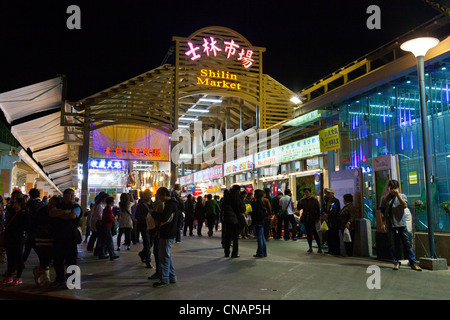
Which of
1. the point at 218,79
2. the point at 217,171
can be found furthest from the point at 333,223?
the point at 217,171

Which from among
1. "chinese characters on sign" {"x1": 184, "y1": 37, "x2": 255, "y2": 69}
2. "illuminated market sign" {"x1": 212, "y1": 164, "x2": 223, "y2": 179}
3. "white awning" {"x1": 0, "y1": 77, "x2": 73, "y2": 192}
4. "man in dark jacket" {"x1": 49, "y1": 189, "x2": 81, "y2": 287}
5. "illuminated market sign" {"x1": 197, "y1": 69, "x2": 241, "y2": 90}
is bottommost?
"man in dark jacket" {"x1": 49, "y1": 189, "x2": 81, "y2": 287}

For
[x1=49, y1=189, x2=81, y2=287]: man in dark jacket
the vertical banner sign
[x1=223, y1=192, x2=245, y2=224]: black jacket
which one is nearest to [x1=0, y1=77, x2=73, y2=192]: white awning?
[x1=49, y1=189, x2=81, y2=287]: man in dark jacket

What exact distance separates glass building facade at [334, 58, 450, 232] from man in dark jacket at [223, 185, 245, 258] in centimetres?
368

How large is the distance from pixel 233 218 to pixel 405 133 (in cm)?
498

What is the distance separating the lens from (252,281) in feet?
22.5

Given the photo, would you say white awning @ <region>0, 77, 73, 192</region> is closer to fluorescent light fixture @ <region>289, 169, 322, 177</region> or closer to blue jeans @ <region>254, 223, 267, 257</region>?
blue jeans @ <region>254, 223, 267, 257</region>

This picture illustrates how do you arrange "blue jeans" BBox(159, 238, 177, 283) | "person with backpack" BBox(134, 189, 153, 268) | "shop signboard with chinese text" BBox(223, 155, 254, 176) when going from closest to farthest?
"blue jeans" BBox(159, 238, 177, 283), "person with backpack" BBox(134, 189, 153, 268), "shop signboard with chinese text" BBox(223, 155, 254, 176)

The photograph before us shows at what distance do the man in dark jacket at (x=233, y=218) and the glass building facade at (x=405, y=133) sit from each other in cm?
368

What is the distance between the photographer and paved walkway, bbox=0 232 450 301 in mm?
5875

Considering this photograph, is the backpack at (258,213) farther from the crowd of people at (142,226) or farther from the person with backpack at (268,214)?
the person with backpack at (268,214)

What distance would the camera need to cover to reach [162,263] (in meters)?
6.59

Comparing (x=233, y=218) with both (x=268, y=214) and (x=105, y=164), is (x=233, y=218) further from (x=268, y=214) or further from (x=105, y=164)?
(x=105, y=164)

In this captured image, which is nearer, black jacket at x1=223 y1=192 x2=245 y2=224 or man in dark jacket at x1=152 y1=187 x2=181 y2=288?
man in dark jacket at x1=152 y1=187 x2=181 y2=288

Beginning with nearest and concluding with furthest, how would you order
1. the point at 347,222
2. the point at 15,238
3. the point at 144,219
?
the point at 15,238 → the point at 144,219 → the point at 347,222
